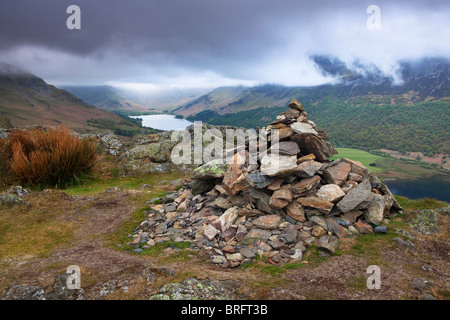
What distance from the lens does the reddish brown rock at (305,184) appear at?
8953mm

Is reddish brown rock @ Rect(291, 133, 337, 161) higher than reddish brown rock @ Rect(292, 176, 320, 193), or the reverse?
reddish brown rock @ Rect(291, 133, 337, 161)

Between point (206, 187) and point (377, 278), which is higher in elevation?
point (206, 187)

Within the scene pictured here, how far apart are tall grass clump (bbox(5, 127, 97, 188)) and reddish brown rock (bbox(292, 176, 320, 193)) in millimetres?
13806

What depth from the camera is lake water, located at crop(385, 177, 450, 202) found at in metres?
68.3

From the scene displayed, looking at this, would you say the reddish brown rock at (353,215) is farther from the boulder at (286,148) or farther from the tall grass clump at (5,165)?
the tall grass clump at (5,165)

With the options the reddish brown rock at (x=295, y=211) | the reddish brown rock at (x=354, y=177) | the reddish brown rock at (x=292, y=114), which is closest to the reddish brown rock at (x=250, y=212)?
the reddish brown rock at (x=295, y=211)

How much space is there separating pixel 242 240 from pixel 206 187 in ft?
15.2

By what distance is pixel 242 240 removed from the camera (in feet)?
26.5

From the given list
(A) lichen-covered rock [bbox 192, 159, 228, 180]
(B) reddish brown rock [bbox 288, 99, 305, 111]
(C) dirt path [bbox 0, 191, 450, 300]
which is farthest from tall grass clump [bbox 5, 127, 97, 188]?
(B) reddish brown rock [bbox 288, 99, 305, 111]

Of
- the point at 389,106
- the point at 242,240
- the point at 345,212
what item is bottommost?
the point at 242,240

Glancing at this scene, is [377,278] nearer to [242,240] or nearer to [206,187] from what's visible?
[242,240]

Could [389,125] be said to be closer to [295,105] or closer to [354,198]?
[295,105]

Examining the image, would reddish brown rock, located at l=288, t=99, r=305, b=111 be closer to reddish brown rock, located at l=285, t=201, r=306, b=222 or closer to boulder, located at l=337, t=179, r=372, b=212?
boulder, located at l=337, t=179, r=372, b=212
